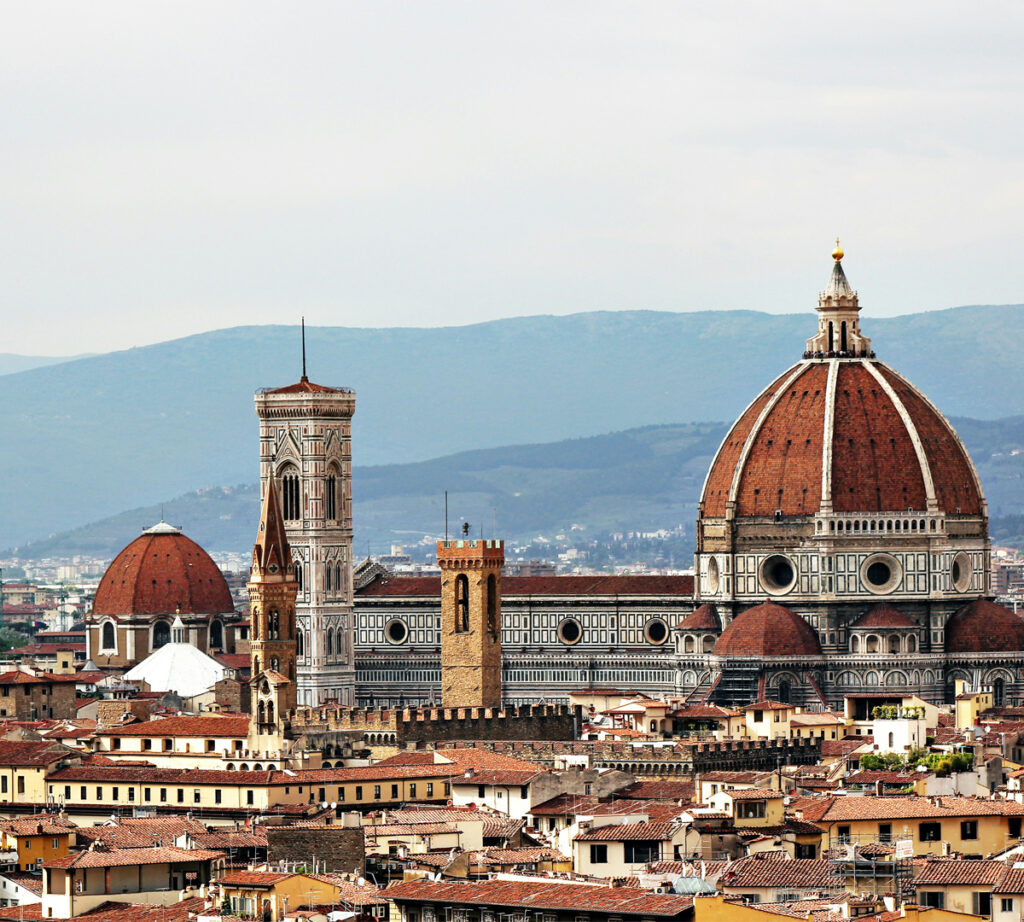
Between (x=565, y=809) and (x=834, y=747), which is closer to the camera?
(x=565, y=809)

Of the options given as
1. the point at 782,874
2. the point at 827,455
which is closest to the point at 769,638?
the point at 827,455

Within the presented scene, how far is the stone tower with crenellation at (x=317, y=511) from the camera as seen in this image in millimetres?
141375

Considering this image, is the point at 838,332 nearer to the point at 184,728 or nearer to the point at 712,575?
the point at 712,575

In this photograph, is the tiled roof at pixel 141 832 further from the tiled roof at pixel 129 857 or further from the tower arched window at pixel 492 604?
the tower arched window at pixel 492 604

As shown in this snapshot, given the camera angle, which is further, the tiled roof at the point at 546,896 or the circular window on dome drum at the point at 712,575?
the circular window on dome drum at the point at 712,575

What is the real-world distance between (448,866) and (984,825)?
10.1 meters

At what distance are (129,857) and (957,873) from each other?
1615cm

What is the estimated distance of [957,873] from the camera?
182 feet

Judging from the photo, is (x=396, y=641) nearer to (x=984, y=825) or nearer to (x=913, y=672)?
(x=913, y=672)

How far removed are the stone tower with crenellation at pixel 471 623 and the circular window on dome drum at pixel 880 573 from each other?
54.1 ft

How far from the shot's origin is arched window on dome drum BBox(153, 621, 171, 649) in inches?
6127

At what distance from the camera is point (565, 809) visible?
77250 millimetres

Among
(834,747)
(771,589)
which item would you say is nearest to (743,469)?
(771,589)

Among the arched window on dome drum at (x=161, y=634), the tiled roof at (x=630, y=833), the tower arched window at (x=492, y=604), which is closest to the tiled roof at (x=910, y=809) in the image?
the tiled roof at (x=630, y=833)
